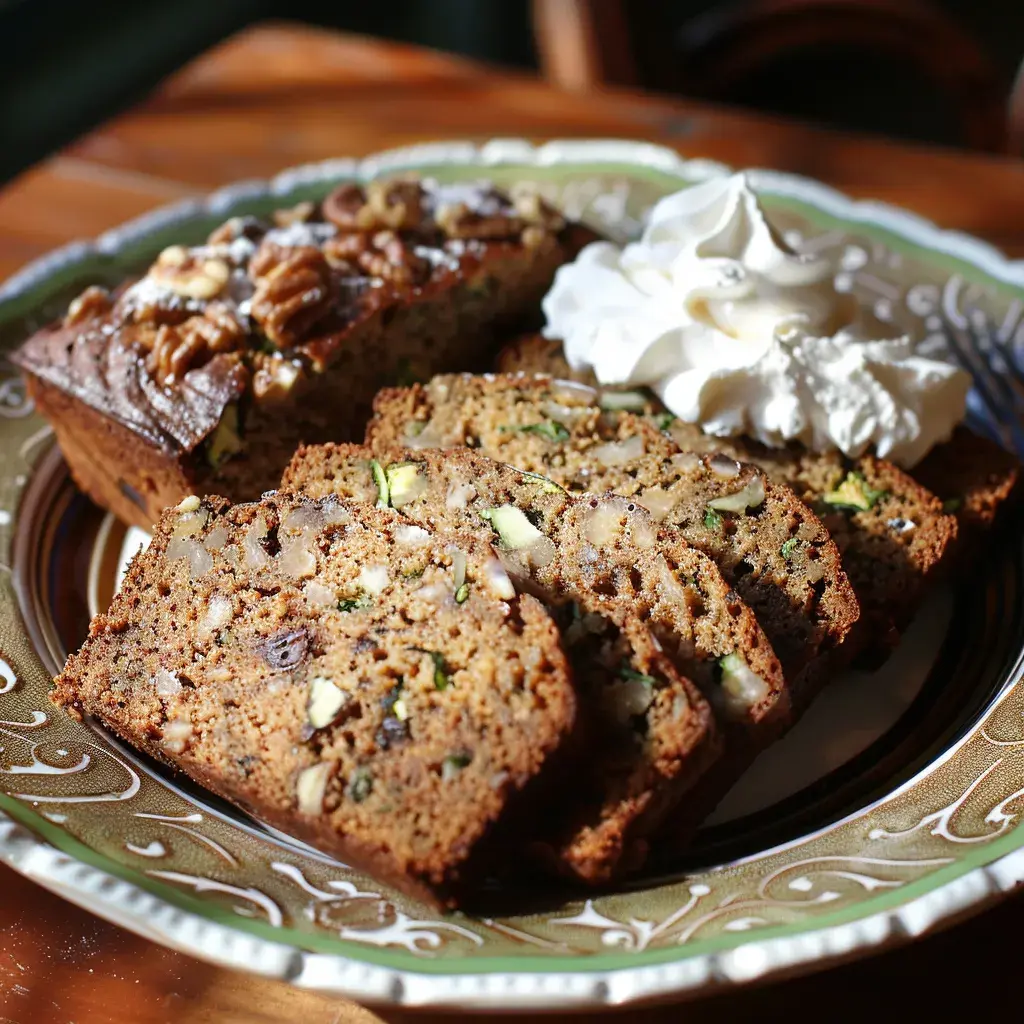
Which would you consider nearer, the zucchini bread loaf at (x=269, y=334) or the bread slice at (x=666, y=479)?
the bread slice at (x=666, y=479)

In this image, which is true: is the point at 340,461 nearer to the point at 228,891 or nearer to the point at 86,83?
the point at 228,891

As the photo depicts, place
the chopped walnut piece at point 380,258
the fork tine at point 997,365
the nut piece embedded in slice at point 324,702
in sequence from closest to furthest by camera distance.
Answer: the nut piece embedded in slice at point 324,702 < the chopped walnut piece at point 380,258 < the fork tine at point 997,365

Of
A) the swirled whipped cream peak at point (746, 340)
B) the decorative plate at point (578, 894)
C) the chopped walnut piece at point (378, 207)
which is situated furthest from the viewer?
the chopped walnut piece at point (378, 207)

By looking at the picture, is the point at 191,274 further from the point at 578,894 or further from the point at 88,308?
the point at 578,894

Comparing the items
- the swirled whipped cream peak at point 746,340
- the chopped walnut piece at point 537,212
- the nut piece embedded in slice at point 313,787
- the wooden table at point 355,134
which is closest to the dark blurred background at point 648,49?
the wooden table at point 355,134

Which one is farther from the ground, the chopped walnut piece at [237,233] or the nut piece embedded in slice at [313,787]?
the chopped walnut piece at [237,233]

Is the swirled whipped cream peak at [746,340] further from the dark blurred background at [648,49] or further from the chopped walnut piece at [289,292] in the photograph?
the dark blurred background at [648,49]

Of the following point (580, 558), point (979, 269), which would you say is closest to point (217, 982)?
point (580, 558)

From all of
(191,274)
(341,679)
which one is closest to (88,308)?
(191,274)
